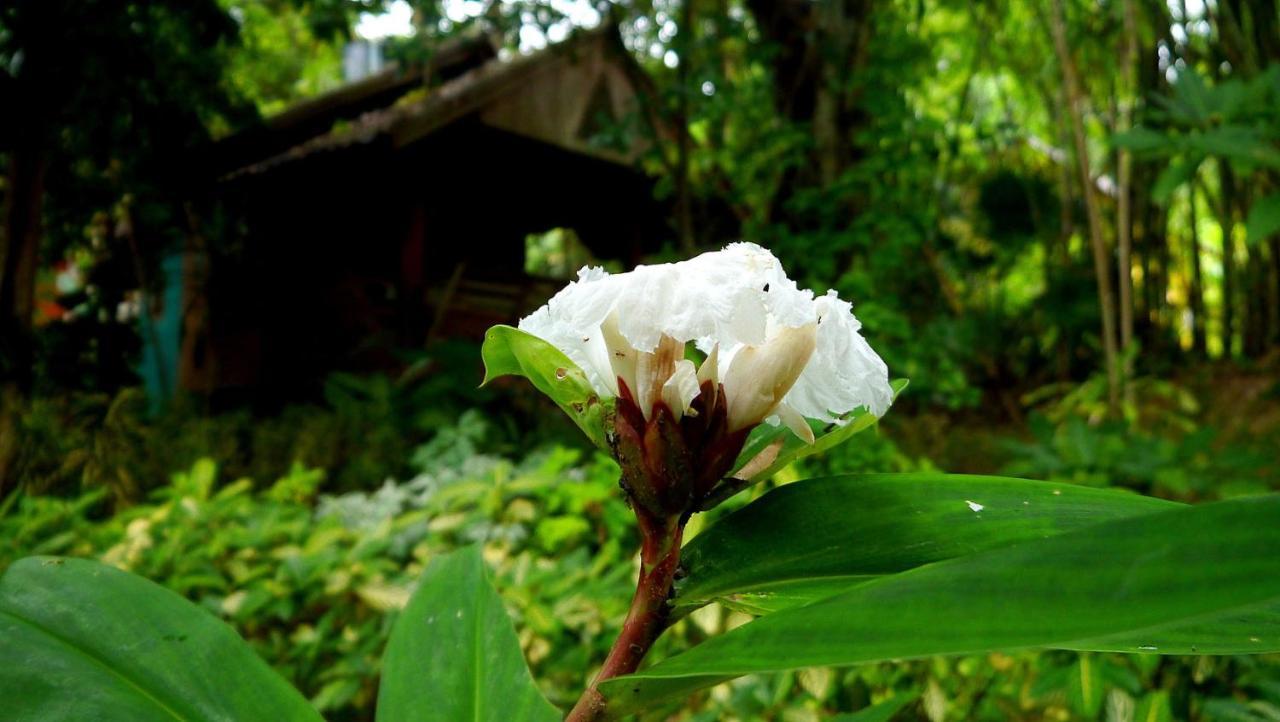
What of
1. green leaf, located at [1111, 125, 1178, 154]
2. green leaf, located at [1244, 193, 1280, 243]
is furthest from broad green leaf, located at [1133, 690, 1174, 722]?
green leaf, located at [1111, 125, 1178, 154]

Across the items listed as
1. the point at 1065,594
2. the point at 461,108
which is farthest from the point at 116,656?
the point at 461,108

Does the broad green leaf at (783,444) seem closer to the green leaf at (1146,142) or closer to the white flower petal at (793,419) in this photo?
the white flower petal at (793,419)

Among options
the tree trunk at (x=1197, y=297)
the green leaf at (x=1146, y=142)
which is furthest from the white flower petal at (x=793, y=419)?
the tree trunk at (x=1197, y=297)

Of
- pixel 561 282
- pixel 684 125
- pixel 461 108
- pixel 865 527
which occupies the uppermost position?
pixel 461 108

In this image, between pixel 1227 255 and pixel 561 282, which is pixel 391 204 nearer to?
pixel 561 282

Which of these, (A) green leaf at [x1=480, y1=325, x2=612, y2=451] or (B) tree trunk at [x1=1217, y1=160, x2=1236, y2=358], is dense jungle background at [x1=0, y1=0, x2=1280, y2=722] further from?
(A) green leaf at [x1=480, y1=325, x2=612, y2=451]

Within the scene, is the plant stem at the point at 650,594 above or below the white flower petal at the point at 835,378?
below

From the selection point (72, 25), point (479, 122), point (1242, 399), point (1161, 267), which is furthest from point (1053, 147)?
point (72, 25)

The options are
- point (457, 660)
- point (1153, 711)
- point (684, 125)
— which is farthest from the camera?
point (684, 125)

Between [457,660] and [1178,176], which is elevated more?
[1178,176]
